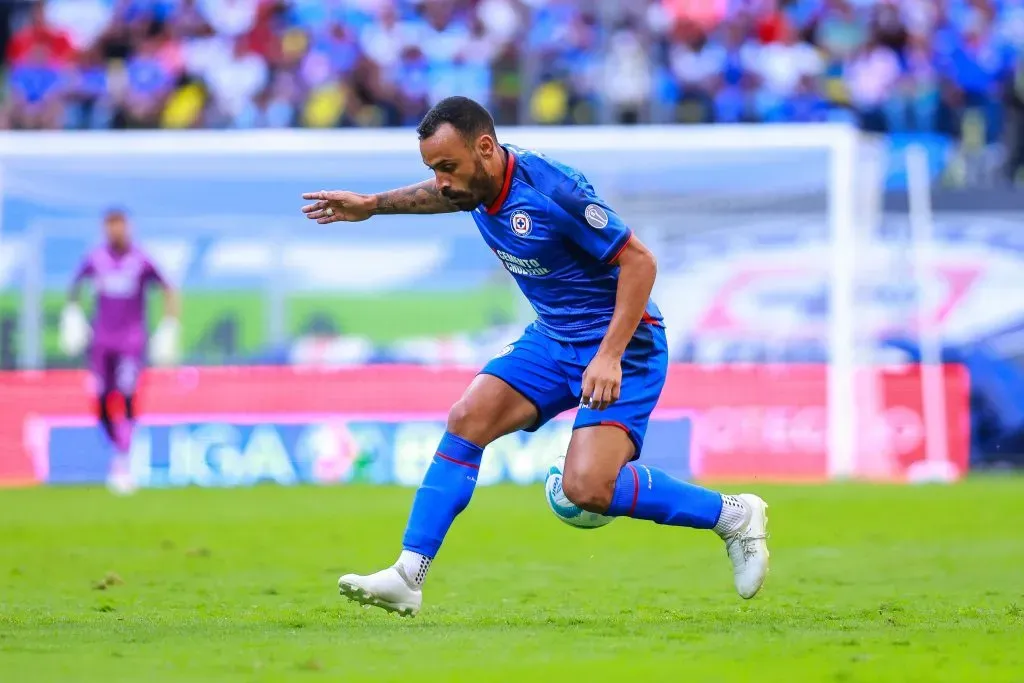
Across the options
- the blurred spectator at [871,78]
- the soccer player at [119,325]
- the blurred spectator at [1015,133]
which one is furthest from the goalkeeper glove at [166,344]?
the blurred spectator at [1015,133]

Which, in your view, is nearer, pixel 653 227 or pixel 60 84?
pixel 653 227

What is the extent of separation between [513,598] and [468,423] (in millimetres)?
1284

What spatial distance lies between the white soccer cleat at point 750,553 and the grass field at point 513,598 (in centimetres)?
14

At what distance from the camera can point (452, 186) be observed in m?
6.26

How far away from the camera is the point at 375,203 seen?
6.84m

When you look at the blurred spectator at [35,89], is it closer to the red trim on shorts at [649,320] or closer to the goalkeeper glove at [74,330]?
the goalkeeper glove at [74,330]

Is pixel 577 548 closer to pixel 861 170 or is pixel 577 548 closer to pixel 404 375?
pixel 404 375

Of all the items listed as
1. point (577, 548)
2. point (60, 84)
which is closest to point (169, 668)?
point (577, 548)

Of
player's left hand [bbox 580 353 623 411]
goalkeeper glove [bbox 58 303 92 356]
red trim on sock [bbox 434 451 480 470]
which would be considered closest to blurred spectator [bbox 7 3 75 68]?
goalkeeper glove [bbox 58 303 92 356]

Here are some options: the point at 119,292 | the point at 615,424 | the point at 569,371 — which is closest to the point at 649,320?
the point at 569,371

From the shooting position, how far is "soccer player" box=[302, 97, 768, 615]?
6223 millimetres

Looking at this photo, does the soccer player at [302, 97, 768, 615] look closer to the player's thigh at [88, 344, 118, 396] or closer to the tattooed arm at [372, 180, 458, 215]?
the tattooed arm at [372, 180, 458, 215]

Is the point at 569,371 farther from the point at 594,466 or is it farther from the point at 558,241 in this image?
the point at 558,241

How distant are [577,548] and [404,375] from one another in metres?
7.03
